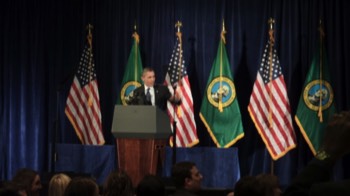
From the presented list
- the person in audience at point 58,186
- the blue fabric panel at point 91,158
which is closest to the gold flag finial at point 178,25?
the blue fabric panel at point 91,158

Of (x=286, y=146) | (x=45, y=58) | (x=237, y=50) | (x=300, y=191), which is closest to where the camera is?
(x=300, y=191)

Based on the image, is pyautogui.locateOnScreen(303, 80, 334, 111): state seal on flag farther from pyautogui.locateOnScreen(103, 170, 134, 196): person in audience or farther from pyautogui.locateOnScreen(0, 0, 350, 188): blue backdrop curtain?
pyautogui.locateOnScreen(103, 170, 134, 196): person in audience

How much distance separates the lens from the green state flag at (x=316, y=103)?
33.1 feet

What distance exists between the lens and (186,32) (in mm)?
10883

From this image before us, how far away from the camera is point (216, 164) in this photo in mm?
10305

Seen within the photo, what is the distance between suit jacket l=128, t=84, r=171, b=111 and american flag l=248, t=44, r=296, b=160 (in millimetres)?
1980

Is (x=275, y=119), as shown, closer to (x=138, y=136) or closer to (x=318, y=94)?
(x=318, y=94)

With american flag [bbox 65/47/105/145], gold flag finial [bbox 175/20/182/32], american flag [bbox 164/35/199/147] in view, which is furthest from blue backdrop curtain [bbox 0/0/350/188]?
american flag [bbox 164/35/199/147]

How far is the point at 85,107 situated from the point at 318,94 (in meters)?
3.74

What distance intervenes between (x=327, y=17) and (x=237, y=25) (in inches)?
56.6

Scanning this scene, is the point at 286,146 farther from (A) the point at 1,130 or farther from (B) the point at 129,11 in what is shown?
(A) the point at 1,130

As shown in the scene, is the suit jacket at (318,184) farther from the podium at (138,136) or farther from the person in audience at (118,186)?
the podium at (138,136)

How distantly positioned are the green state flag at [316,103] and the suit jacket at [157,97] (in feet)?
8.24

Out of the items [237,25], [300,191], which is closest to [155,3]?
[237,25]
